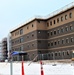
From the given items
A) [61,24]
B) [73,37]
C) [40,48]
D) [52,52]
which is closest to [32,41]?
[40,48]

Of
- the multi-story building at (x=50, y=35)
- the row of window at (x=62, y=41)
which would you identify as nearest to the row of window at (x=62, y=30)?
the multi-story building at (x=50, y=35)

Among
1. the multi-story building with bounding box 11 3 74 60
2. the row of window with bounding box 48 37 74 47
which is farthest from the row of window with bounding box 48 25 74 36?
the row of window with bounding box 48 37 74 47

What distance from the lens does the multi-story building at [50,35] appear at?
5862cm

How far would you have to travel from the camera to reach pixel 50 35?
6888 cm

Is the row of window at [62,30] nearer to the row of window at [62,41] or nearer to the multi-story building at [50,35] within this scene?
the multi-story building at [50,35]

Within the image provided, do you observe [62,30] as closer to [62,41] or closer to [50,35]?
[62,41]

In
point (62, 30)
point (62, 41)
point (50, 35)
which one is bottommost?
point (62, 41)

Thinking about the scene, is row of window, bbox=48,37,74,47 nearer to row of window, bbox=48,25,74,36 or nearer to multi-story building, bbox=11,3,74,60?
multi-story building, bbox=11,3,74,60

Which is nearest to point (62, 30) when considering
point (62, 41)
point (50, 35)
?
point (62, 41)

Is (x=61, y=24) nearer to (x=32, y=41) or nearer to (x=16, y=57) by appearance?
(x=32, y=41)

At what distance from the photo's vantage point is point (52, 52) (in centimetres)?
6694

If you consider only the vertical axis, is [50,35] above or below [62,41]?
above

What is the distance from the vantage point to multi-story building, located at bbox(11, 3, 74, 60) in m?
58.6

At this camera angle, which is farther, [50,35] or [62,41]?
[50,35]
